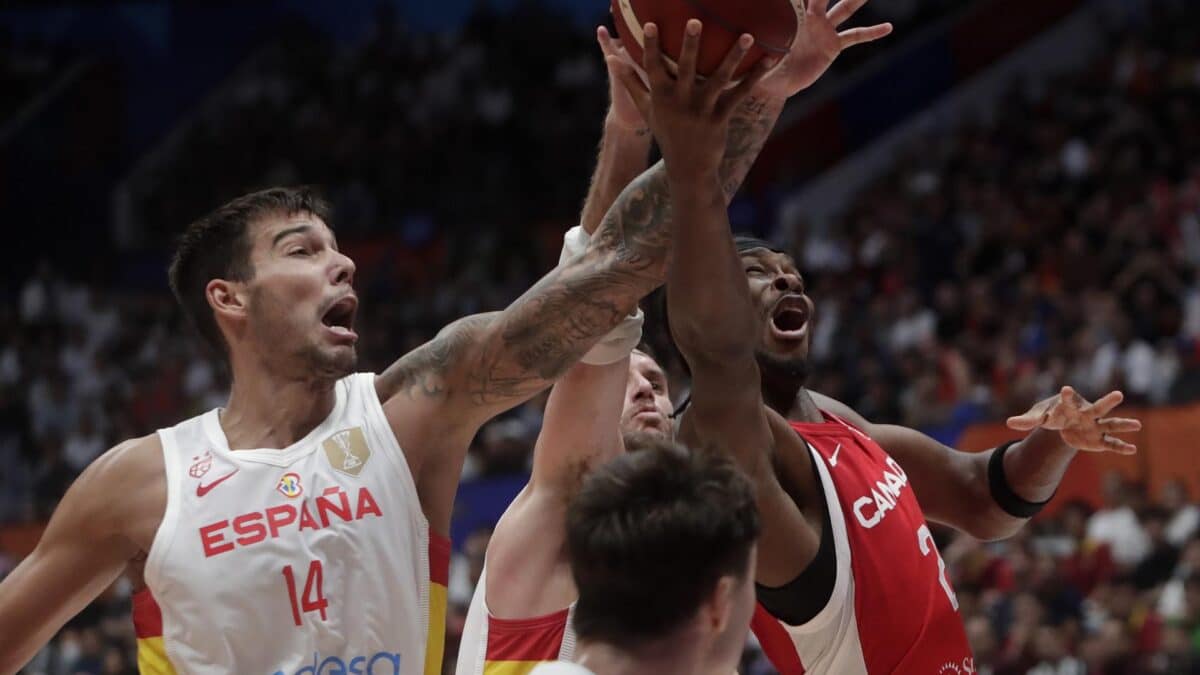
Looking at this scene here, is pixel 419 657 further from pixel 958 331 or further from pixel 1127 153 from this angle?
pixel 1127 153

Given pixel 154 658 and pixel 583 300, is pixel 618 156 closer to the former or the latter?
pixel 583 300

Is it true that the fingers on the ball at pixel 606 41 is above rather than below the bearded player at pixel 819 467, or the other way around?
above

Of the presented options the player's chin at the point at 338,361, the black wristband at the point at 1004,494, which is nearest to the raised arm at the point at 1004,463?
the black wristband at the point at 1004,494

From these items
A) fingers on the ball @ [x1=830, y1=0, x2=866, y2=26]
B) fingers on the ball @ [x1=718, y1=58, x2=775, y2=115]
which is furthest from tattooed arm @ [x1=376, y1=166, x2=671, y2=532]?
fingers on the ball @ [x1=830, y1=0, x2=866, y2=26]

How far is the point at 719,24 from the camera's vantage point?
3.00 m

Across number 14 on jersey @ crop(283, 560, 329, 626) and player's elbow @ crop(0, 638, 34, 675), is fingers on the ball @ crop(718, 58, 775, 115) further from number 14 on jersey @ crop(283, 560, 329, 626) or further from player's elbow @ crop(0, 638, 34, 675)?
player's elbow @ crop(0, 638, 34, 675)

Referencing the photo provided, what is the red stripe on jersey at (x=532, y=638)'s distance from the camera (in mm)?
3996

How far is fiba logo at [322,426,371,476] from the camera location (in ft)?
12.2

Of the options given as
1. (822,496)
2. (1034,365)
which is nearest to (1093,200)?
(1034,365)

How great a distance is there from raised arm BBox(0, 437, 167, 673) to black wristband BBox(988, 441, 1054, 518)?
7.83 ft

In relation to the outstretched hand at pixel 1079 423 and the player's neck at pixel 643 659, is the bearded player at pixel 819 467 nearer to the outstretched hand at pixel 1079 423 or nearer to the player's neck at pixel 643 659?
the outstretched hand at pixel 1079 423

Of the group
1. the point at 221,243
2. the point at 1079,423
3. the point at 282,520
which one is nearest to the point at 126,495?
the point at 282,520

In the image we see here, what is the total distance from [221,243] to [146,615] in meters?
0.91

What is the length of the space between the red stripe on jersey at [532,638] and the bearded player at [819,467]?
0.50 meters
